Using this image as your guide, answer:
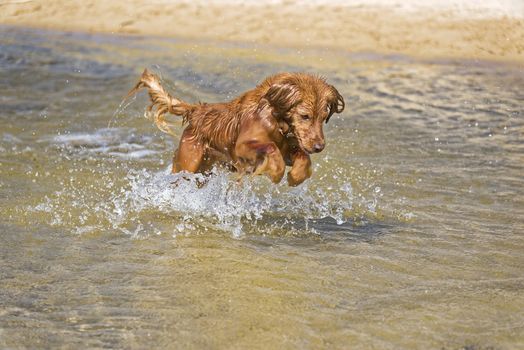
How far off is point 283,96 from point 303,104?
14cm

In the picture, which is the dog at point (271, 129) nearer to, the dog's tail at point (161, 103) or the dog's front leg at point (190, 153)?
the dog's front leg at point (190, 153)

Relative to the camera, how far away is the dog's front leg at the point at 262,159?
5781 mm

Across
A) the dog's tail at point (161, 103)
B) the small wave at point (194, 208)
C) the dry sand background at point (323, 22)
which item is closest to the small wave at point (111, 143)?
the small wave at point (194, 208)

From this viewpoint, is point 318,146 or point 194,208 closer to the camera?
point 318,146

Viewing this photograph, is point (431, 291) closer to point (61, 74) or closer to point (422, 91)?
point (422, 91)

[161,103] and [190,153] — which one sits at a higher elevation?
[161,103]

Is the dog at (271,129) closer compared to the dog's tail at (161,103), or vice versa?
the dog at (271,129)

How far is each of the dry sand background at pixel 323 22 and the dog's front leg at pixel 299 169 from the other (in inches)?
440

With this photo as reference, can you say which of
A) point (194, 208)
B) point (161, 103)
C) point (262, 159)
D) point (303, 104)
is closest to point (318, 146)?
point (303, 104)

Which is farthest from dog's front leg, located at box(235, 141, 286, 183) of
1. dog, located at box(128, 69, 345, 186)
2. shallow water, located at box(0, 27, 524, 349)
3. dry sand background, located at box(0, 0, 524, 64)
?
dry sand background, located at box(0, 0, 524, 64)

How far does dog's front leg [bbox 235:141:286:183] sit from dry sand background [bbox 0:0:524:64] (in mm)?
11231

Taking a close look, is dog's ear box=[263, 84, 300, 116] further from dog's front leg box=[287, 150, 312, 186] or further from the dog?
dog's front leg box=[287, 150, 312, 186]

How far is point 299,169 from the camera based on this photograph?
235 inches

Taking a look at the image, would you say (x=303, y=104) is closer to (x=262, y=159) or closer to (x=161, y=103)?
(x=262, y=159)
